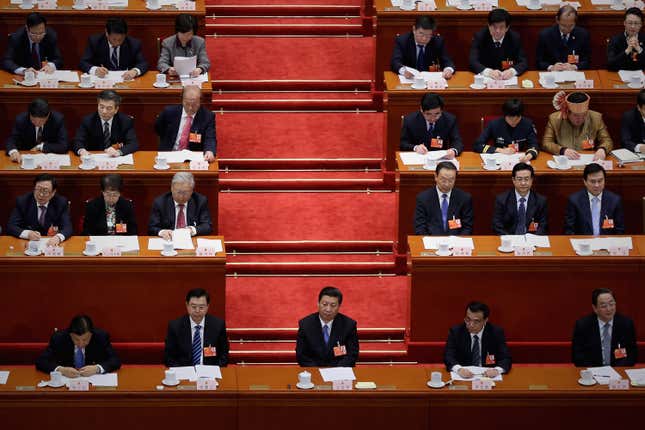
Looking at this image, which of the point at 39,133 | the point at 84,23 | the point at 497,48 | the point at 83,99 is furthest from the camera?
the point at 84,23

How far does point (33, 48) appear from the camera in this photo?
7805 mm

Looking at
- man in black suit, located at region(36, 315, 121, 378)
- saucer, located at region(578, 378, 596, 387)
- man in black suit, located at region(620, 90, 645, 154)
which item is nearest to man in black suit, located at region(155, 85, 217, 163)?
man in black suit, located at region(36, 315, 121, 378)

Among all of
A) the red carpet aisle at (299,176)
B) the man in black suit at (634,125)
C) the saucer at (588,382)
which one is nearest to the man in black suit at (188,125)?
the red carpet aisle at (299,176)

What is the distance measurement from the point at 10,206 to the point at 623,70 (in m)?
3.47

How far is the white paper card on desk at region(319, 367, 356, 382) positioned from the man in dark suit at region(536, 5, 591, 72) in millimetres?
2742

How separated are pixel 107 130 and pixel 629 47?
297cm

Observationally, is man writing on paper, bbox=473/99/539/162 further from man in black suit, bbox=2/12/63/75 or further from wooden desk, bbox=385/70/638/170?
man in black suit, bbox=2/12/63/75

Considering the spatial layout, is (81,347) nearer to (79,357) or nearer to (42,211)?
(79,357)

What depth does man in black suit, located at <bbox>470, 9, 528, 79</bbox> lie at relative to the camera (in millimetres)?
7809

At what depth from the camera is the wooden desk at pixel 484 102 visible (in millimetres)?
7582

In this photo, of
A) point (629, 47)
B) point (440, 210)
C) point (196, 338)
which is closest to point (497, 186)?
point (440, 210)

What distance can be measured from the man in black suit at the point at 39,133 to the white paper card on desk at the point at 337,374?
215cm
